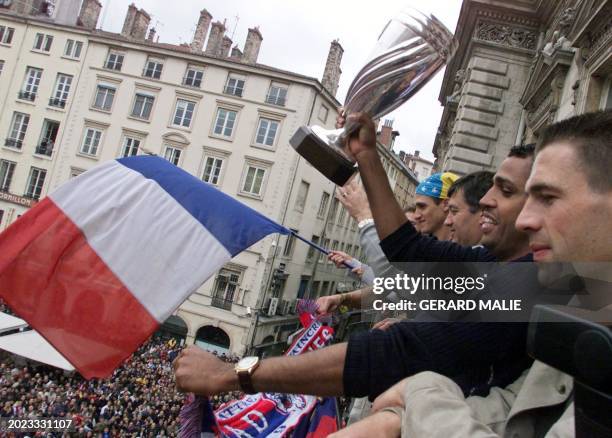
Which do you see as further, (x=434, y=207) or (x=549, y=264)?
(x=434, y=207)

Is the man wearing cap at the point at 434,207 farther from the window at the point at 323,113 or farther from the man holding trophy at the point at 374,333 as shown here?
the window at the point at 323,113

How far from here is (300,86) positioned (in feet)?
98.2

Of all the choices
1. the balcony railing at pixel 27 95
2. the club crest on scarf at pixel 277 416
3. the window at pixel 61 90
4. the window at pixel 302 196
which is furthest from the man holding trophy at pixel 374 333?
the balcony railing at pixel 27 95

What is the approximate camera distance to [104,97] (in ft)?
106

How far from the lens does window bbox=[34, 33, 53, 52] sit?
33625 millimetres

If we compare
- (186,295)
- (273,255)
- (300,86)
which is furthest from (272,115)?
(186,295)

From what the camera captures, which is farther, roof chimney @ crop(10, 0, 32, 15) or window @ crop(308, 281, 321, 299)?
roof chimney @ crop(10, 0, 32, 15)

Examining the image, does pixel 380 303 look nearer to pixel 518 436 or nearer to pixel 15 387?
pixel 518 436

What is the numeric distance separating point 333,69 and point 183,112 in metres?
9.53

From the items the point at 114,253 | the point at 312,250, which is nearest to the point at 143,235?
the point at 114,253

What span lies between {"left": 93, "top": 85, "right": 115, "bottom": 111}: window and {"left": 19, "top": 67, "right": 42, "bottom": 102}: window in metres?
4.52

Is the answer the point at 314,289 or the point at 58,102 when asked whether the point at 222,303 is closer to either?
the point at 314,289

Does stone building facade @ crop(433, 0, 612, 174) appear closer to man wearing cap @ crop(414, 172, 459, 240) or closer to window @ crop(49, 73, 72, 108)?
man wearing cap @ crop(414, 172, 459, 240)

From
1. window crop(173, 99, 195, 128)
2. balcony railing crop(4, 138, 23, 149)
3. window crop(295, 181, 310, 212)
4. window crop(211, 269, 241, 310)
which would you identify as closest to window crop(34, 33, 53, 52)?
balcony railing crop(4, 138, 23, 149)
